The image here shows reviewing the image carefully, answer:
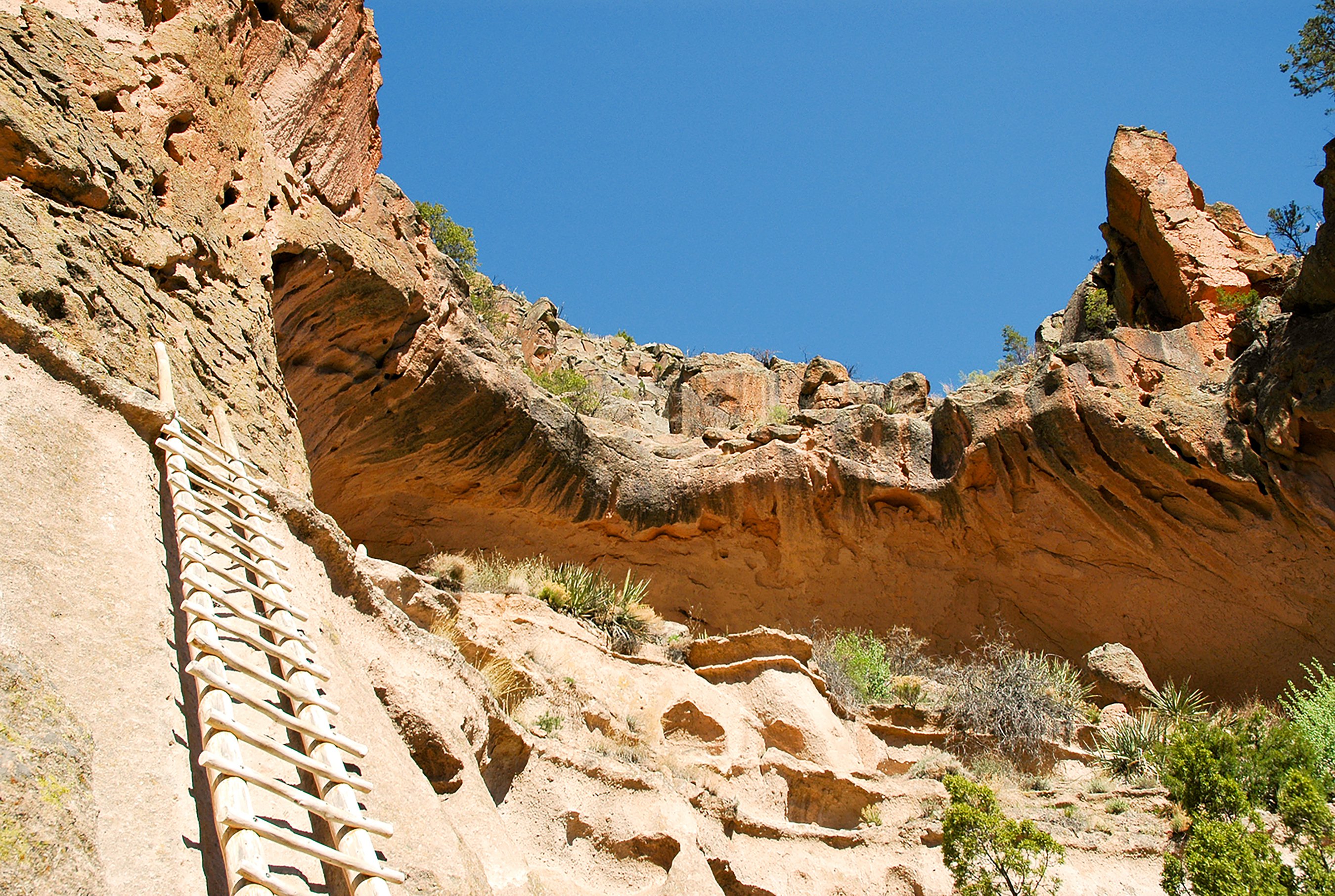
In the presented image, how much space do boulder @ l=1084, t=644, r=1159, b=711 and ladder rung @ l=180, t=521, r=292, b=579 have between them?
10239 millimetres

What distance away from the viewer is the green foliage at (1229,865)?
21.3 feet

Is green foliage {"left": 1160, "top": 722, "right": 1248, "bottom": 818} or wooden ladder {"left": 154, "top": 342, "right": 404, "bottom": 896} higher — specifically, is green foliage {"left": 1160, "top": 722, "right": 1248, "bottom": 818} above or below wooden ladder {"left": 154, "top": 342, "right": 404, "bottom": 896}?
above

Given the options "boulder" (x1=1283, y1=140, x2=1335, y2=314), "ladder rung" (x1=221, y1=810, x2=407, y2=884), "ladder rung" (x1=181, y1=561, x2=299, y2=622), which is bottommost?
"ladder rung" (x1=221, y1=810, x2=407, y2=884)

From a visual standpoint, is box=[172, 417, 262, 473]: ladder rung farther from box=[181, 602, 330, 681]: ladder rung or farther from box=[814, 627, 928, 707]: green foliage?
box=[814, 627, 928, 707]: green foliage

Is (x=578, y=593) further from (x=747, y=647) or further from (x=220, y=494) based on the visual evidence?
(x=220, y=494)

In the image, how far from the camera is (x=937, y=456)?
13.4m

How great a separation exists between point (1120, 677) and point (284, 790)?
10932mm

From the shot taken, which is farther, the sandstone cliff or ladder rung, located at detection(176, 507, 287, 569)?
ladder rung, located at detection(176, 507, 287, 569)

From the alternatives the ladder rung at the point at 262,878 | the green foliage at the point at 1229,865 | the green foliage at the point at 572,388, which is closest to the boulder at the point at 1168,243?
the green foliage at the point at 1229,865

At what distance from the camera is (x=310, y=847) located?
110 inches

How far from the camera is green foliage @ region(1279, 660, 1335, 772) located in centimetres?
924

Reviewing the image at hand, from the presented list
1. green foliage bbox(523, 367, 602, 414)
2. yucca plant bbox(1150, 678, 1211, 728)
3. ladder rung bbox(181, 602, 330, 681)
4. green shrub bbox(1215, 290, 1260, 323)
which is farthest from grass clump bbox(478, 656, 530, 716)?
green shrub bbox(1215, 290, 1260, 323)

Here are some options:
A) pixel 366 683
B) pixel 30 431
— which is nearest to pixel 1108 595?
pixel 366 683

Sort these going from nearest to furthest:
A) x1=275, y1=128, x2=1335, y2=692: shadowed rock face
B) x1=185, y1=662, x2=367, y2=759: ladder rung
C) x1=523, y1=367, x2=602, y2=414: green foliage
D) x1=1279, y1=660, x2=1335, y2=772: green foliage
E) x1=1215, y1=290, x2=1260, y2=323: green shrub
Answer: x1=185, y1=662, x2=367, y2=759: ladder rung → x1=1279, y1=660, x2=1335, y2=772: green foliage → x1=275, y1=128, x2=1335, y2=692: shadowed rock face → x1=1215, y1=290, x2=1260, y2=323: green shrub → x1=523, y1=367, x2=602, y2=414: green foliage
